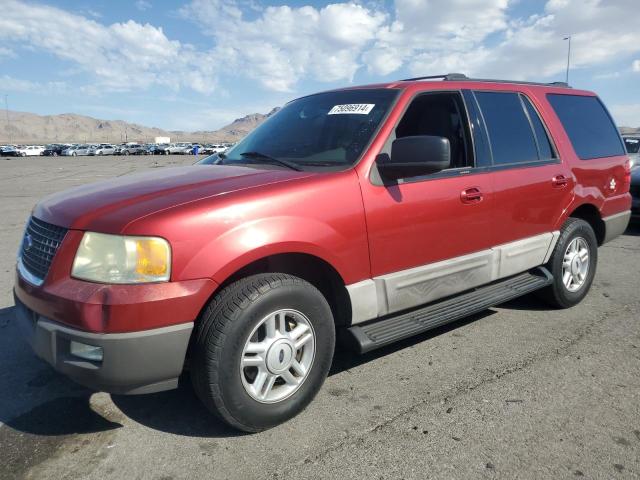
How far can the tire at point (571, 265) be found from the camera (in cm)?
447

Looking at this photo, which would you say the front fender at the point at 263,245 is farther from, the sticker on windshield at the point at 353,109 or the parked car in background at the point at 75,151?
the parked car in background at the point at 75,151

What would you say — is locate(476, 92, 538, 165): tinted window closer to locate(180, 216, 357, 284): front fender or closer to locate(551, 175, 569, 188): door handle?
locate(551, 175, 569, 188): door handle

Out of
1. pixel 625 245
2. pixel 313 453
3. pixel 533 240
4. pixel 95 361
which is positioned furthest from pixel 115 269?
pixel 625 245

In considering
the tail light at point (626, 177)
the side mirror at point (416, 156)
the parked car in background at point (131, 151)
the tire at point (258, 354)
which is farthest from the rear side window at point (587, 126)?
the parked car in background at point (131, 151)

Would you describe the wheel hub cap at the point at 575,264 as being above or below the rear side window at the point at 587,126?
below

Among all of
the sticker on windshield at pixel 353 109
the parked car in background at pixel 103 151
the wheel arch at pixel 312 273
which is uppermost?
the parked car in background at pixel 103 151

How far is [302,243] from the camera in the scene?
8.93 feet

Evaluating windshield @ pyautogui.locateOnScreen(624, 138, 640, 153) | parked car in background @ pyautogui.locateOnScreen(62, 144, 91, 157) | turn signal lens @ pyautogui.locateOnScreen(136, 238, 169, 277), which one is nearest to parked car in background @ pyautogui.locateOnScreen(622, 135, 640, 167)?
windshield @ pyautogui.locateOnScreen(624, 138, 640, 153)

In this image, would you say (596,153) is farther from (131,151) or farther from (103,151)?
(103,151)

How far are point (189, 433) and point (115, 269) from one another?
1006mm

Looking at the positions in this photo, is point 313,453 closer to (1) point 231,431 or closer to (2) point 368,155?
(1) point 231,431

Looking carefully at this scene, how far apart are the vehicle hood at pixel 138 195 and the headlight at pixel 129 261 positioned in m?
0.08

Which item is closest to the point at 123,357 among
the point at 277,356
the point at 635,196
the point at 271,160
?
the point at 277,356

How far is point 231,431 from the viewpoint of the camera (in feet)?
9.09
